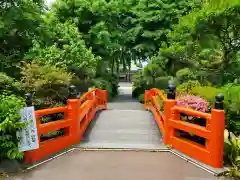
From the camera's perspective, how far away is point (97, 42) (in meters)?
18.6

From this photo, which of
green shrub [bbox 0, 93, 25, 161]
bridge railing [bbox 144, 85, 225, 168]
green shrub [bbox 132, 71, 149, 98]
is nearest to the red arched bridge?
bridge railing [bbox 144, 85, 225, 168]

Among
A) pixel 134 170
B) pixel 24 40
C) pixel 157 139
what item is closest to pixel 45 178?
pixel 134 170

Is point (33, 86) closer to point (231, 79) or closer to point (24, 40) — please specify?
point (24, 40)

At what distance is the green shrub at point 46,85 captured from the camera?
8.52 meters

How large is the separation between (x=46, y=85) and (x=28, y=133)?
10.7 ft

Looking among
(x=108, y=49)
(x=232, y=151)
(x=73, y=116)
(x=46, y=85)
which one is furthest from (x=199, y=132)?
(x=108, y=49)

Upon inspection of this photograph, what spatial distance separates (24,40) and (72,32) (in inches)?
165

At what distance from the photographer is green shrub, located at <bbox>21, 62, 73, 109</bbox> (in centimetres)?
852

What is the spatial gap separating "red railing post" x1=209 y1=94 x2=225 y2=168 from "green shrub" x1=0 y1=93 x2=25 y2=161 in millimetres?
3112

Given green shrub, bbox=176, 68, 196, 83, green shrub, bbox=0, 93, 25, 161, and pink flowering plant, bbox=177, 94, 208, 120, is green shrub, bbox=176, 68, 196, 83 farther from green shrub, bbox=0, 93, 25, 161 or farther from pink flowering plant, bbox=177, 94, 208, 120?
green shrub, bbox=0, 93, 25, 161

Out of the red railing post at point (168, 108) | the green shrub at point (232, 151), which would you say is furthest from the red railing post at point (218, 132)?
the red railing post at point (168, 108)

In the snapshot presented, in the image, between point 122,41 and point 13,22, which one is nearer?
point 13,22

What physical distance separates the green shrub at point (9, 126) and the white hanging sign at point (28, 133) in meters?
0.08

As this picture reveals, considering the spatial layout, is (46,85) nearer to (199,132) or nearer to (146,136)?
(146,136)
